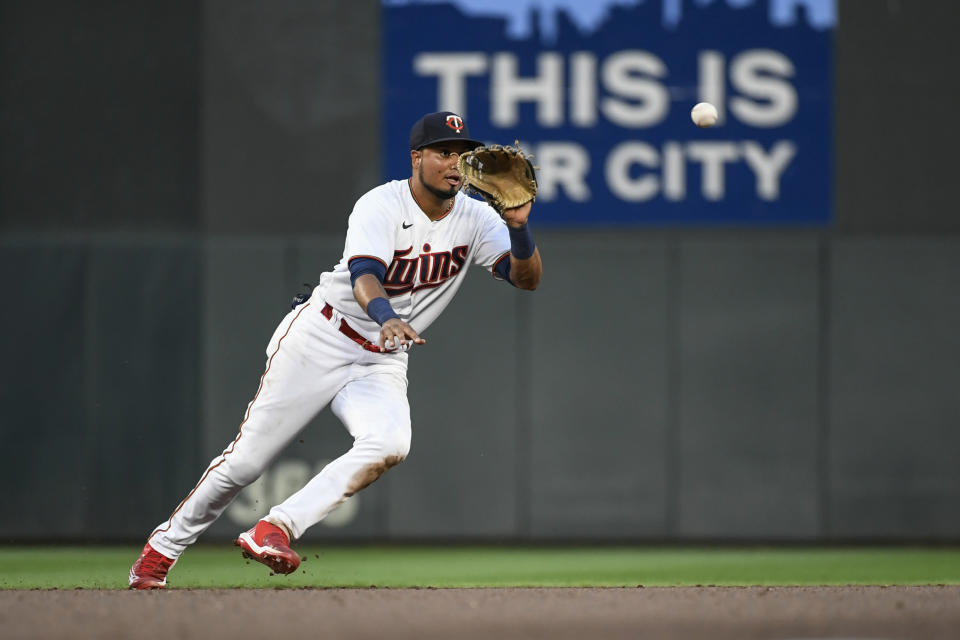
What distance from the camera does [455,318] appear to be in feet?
29.9

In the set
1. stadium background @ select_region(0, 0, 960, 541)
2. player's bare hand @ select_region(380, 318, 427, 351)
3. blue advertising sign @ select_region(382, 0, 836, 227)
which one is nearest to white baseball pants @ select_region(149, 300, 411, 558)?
player's bare hand @ select_region(380, 318, 427, 351)

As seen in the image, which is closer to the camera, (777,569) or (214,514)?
(214,514)

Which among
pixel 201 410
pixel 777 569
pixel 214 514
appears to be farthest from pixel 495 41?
pixel 214 514

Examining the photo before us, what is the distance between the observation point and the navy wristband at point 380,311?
4578mm

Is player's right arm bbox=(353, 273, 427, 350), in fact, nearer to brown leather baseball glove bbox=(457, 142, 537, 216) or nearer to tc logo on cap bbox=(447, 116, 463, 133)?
brown leather baseball glove bbox=(457, 142, 537, 216)

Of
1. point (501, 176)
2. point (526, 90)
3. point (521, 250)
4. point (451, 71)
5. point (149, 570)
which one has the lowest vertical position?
point (149, 570)

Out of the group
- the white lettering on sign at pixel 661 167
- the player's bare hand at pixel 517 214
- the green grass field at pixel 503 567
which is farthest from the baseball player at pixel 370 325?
the white lettering on sign at pixel 661 167

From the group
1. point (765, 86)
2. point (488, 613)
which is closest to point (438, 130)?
point (488, 613)

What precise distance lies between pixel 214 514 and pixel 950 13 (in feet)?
21.1

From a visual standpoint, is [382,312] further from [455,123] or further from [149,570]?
[149,570]

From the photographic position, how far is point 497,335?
9.09 meters

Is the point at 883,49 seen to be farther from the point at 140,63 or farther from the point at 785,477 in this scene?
the point at 140,63

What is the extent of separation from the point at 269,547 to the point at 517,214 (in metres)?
1.50

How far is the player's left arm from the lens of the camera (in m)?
4.90
